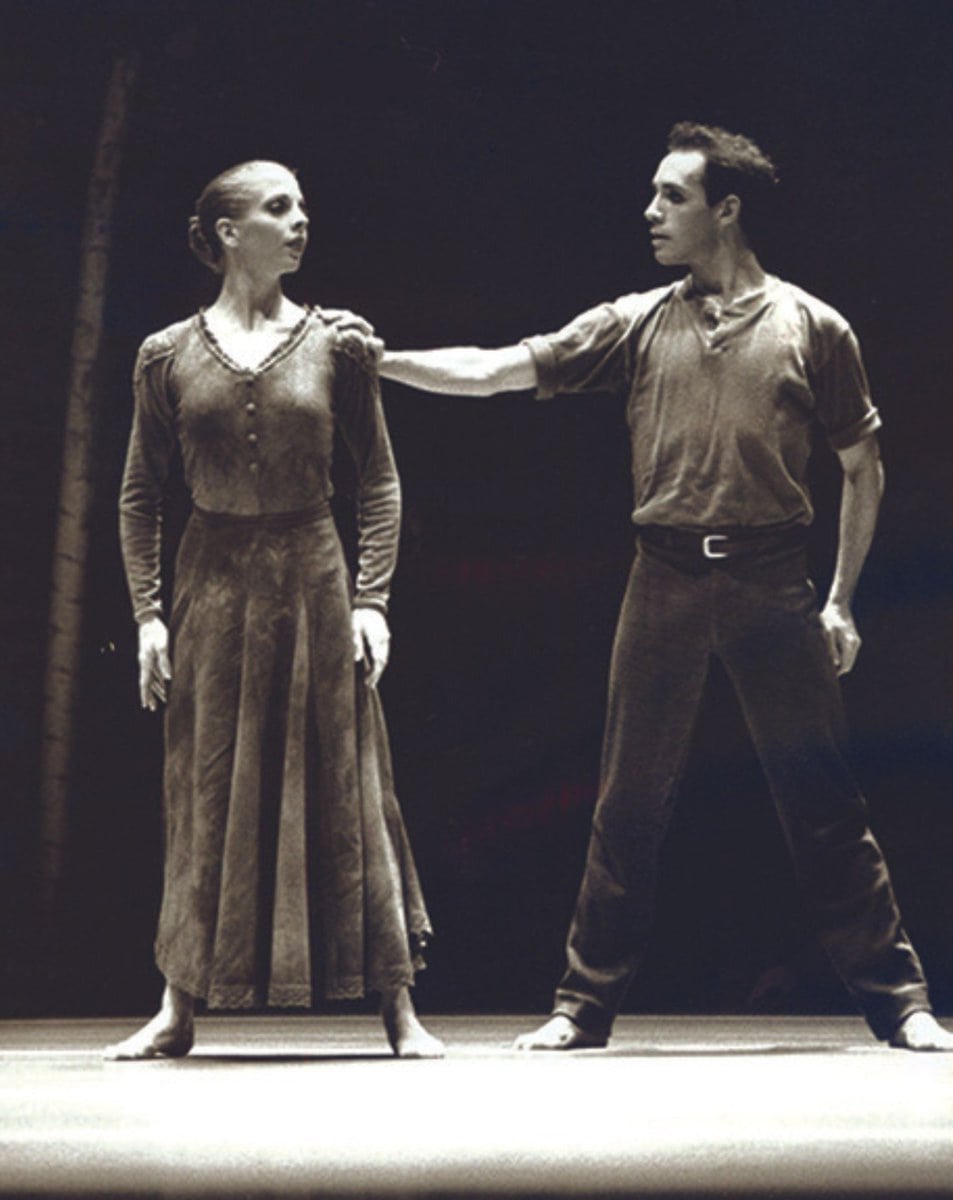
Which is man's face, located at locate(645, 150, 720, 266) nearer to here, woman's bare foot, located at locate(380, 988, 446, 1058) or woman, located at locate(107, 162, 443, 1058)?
woman, located at locate(107, 162, 443, 1058)

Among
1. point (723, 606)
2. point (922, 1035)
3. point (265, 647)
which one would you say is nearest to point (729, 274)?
point (723, 606)

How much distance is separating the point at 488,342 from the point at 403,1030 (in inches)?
67.5

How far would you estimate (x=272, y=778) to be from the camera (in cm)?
519

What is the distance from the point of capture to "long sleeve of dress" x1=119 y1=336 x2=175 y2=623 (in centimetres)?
527

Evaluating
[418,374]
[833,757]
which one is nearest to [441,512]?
[418,374]

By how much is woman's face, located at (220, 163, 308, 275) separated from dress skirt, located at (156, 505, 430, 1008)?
1.59ft

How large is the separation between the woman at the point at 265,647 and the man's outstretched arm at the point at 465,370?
0.44 ft

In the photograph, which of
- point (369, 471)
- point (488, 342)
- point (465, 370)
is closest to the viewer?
point (369, 471)

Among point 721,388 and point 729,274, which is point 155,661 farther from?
point 729,274

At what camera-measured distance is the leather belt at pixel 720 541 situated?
5.38m

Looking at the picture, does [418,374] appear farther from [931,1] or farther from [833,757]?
[931,1]

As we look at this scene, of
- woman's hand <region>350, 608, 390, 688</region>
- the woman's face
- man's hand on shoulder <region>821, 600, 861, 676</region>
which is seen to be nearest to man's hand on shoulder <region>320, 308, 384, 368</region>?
the woman's face

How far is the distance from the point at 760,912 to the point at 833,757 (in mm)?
909

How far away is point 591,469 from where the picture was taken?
6316mm
